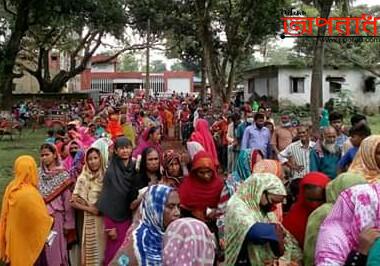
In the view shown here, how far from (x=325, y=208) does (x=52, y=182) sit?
314cm

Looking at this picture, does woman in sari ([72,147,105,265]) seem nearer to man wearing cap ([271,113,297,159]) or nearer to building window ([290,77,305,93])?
man wearing cap ([271,113,297,159])

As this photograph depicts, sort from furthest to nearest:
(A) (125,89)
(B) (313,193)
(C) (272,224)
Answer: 1. (A) (125,89)
2. (B) (313,193)
3. (C) (272,224)

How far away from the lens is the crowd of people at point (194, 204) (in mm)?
3117

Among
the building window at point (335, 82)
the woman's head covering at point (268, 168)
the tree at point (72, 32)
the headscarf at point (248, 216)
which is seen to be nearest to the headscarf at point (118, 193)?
the woman's head covering at point (268, 168)

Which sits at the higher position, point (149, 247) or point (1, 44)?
point (1, 44)

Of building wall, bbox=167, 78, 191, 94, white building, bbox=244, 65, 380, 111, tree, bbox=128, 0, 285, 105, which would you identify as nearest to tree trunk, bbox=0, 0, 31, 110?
tree, bbox=128, 0, 285, 105

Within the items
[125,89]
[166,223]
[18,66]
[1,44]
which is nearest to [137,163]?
[166,223]

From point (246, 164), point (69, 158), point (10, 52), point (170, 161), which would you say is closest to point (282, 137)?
point (69, 158)

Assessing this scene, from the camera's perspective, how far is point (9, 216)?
18.0 feet

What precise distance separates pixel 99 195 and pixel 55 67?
54.6 m

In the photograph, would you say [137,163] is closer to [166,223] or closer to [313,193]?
[313,193]

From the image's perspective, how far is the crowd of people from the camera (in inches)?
123

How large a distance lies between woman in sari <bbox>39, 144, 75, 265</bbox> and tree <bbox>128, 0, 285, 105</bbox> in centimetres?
1963

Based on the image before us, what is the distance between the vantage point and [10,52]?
28250mm
